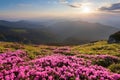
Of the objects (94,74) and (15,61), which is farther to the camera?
(15,61)

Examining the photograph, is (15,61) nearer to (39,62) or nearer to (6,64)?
(6,64)

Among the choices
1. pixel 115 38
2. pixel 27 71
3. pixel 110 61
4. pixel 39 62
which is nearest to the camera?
pixel 27 71

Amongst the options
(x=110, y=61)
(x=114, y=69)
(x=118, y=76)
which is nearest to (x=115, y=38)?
(x=110, y=61)

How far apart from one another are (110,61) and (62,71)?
384 inches

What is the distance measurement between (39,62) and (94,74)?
4.41 meters

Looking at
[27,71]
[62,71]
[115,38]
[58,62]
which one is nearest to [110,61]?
[58,62]

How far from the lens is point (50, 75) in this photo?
42.2ft

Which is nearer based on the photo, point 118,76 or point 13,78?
point 13,78

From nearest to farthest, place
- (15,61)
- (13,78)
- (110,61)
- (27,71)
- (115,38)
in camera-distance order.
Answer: (13,78), (27,71), (15,61), (110,61), (115,38)

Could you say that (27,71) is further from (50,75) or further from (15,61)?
(15,61)

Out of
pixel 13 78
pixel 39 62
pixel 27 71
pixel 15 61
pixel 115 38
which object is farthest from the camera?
pixel 115 38

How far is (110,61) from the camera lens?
22.4 metres

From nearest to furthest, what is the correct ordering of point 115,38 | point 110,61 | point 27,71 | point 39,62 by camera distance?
point 27,71, point 39,62, point 110,61, point 115,38

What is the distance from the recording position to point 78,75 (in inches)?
521
